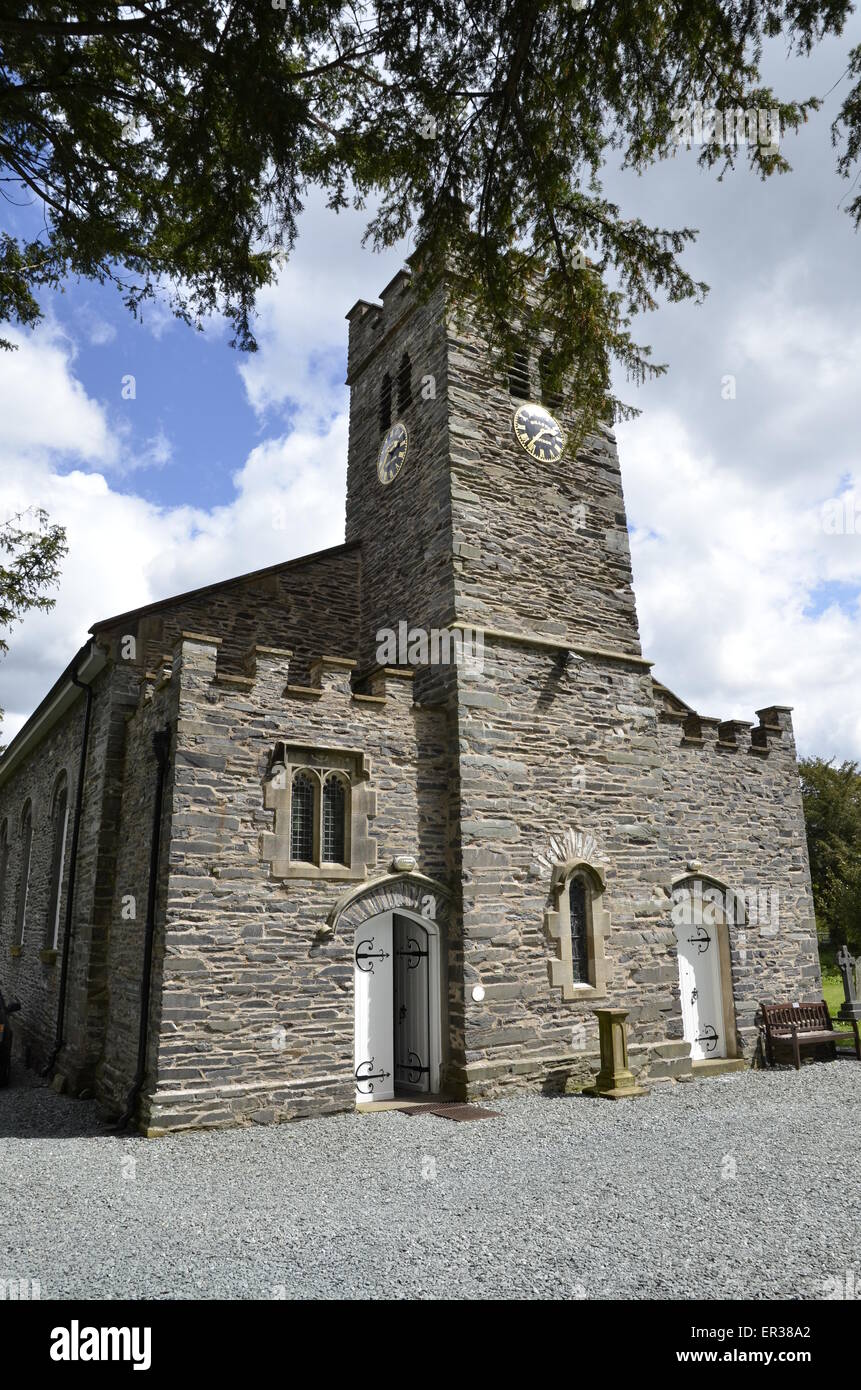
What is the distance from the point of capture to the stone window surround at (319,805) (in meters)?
9.47

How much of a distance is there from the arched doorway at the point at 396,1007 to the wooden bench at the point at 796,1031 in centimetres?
633

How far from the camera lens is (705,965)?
13523 mm

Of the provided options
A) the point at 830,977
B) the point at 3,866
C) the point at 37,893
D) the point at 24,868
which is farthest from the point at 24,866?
the point at 830,977

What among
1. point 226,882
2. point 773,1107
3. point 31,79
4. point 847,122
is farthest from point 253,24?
point 773,1107

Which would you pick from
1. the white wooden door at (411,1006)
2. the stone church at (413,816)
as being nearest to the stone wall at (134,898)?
the stone church at (413,816)

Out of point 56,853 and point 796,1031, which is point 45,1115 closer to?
point 56,853

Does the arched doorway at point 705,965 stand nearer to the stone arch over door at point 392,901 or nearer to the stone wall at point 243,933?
the stone arch over door at point 392,901

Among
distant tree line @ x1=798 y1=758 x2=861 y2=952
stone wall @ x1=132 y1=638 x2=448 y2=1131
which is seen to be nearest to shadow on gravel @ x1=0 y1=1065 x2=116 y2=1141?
stone wall @ x1=132 y1=638 x2=448 y2=1131

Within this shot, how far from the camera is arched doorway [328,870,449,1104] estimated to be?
10.0 meters

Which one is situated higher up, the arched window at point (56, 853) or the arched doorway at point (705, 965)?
the arched window at point (56, 853)

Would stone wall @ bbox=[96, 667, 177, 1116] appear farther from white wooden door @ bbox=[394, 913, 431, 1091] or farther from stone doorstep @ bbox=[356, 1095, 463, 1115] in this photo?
white wooden door @ bbox=[394, 913, 431, 1091]

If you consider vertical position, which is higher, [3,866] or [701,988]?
[3,866]

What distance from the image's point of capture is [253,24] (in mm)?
5496

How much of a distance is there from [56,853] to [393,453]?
893 centimetres
